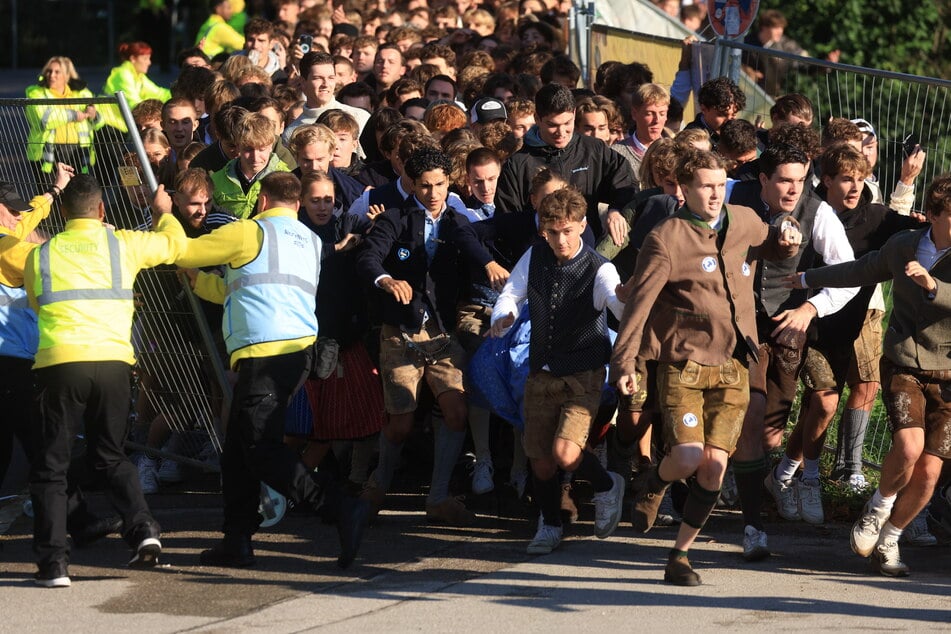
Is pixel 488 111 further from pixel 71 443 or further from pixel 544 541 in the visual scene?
pixel 71 443

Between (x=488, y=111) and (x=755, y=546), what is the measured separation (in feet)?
12.5

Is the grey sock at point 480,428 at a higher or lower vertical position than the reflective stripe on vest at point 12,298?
lower

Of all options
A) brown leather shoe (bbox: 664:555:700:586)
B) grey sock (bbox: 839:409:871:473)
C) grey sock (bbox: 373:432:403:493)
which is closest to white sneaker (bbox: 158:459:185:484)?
grey sock (bbox: 373:432:403:493)

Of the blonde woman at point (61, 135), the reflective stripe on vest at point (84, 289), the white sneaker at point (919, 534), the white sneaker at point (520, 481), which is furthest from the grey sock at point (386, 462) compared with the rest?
the white sneaker at point (919, 534)

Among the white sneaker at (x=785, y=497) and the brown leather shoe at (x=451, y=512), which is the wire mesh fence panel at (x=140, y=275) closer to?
the brown leather shoe at (x=451, y=512)

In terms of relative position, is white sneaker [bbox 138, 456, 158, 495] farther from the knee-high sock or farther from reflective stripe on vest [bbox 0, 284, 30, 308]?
the knee-high sock

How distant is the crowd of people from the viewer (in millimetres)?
7121

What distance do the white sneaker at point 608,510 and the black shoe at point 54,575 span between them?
8.32 ft

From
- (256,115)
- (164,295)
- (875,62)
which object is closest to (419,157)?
(256,115)

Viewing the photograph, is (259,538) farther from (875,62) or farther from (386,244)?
(875,62)

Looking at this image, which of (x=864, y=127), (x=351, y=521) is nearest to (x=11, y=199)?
(x=351, y=521)

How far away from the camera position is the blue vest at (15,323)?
7797mm

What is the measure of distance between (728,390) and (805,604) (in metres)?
1.02

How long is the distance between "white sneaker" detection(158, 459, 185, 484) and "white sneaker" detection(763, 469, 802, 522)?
3.47m
